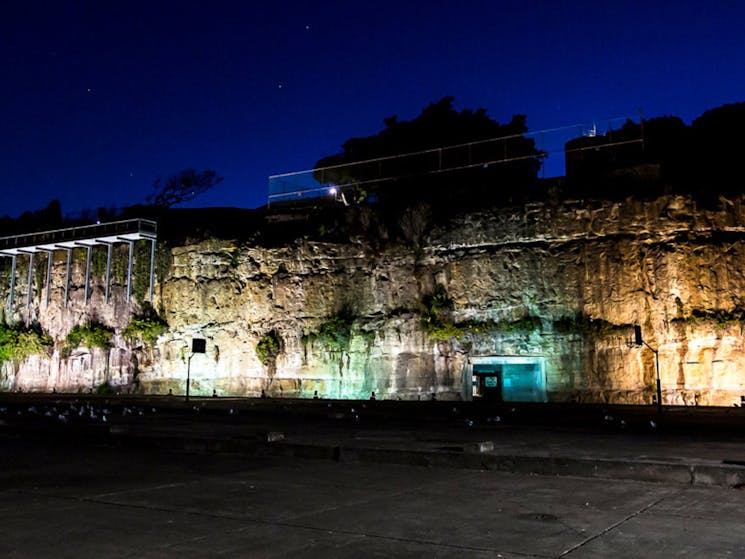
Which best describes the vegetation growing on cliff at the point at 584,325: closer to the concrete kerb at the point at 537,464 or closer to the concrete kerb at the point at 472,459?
the concrete kerb at the point at 472,459

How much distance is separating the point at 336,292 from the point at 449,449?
24442 millimetres

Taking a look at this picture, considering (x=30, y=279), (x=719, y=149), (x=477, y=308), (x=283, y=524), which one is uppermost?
(x=719, y=149)

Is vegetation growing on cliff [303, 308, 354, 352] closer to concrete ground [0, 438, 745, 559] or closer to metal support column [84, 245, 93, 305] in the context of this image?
metal support column [84, 245, 93, 305]

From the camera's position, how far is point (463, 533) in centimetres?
571

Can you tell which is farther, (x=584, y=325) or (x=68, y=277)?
(x=68, y=277)

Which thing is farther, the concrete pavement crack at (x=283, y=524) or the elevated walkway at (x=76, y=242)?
the elevated walkway at (x=76, y=242)

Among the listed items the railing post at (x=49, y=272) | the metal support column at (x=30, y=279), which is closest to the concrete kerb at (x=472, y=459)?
the railing post at (x=49, y=272)

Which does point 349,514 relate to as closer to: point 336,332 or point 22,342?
point 336,332

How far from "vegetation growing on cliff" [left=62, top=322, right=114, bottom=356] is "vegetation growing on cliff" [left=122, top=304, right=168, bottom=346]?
4.26ft

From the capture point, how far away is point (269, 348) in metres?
35.2

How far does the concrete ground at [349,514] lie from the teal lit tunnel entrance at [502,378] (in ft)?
70.0

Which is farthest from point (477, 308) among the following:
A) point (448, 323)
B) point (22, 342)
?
point (22, 342)

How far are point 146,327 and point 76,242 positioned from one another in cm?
765

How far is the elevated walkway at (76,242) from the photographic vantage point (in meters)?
39.7
